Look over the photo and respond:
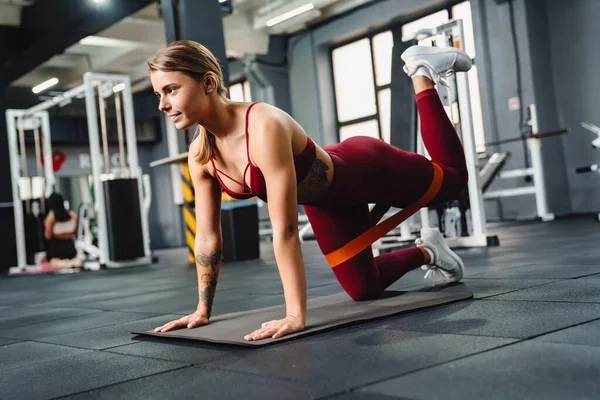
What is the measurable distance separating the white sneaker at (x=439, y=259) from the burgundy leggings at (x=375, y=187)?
0.10m

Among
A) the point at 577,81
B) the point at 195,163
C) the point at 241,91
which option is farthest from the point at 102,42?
the point at 195,163

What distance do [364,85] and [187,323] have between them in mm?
10204

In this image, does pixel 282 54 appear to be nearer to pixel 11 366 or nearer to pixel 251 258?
pixel 251 258

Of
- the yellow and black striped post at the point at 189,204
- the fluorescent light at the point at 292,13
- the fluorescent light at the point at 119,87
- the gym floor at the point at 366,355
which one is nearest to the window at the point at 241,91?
the fluorescent light at the point at 292,13

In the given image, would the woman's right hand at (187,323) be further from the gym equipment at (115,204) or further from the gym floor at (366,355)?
the gym equipment at (115,204)

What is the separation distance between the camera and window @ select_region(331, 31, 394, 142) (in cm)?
1166

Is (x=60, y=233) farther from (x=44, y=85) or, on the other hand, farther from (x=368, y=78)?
(x=44, y=85)

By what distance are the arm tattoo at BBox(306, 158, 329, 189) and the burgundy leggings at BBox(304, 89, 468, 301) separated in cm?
6

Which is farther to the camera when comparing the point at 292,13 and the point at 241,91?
the point at 241,91

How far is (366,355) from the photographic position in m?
1.66

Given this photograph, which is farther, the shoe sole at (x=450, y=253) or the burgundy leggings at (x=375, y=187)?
the shoe sole at (x=450, y=253)

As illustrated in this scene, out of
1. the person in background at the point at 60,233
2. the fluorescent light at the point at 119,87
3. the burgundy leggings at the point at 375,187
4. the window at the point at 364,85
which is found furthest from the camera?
the window at the point at 364,85

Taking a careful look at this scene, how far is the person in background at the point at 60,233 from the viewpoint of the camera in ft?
26.5

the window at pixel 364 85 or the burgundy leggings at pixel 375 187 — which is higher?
the window at pixel 364 85
